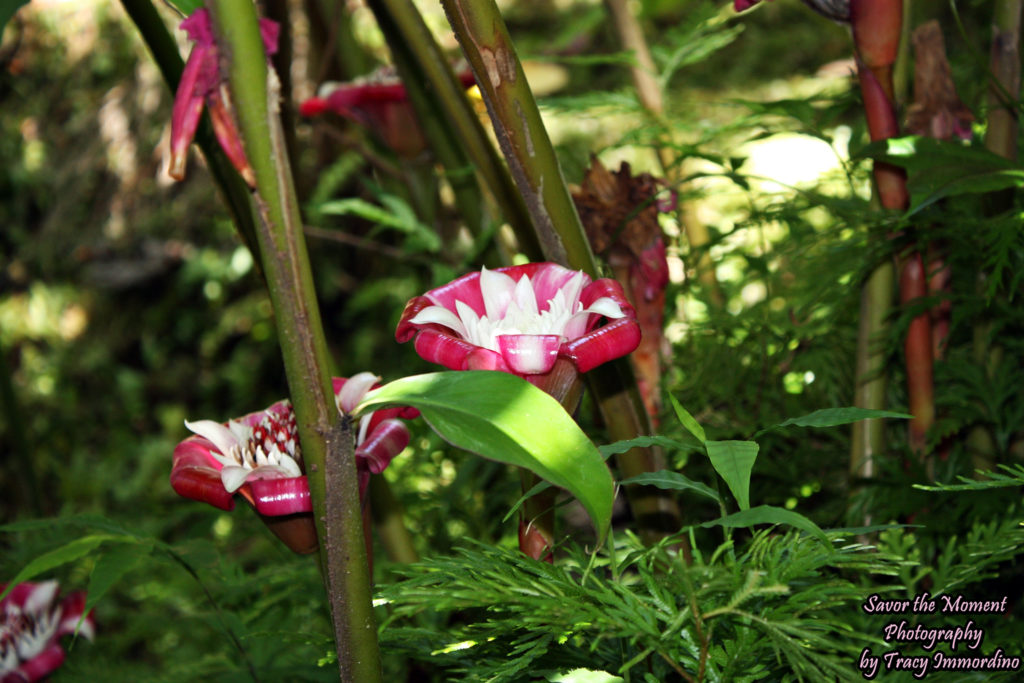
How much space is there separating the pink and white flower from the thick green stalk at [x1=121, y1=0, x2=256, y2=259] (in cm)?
13

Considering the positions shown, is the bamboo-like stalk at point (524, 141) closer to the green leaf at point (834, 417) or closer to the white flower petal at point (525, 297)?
the white flower petal at point (525, 297)

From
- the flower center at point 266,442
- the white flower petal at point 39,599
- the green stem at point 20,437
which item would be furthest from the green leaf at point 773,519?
the green stem at point 20,437

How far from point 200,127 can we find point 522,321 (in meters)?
0.22

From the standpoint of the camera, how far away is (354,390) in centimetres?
42

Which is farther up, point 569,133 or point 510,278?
point 569,133

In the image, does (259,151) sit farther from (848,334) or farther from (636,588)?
(848,334)

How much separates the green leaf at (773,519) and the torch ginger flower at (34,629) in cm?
56

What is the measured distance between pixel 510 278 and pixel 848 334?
391mm

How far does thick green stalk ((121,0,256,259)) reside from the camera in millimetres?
460

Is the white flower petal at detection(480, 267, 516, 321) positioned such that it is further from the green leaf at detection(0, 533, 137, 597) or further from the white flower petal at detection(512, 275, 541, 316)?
the green leaf at detection(0, 533, 137, 597)

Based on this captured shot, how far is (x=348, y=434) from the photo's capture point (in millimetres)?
335

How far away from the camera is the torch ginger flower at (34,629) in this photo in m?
0.64

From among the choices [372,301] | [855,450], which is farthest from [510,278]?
[372,301]

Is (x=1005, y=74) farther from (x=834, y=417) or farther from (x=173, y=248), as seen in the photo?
(x=173, y=248)
